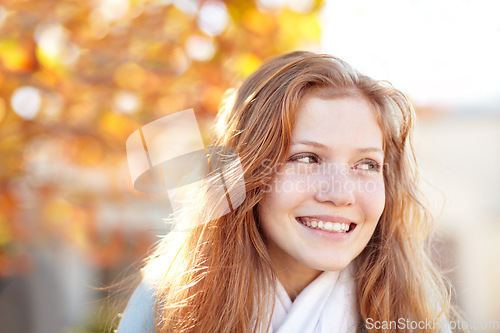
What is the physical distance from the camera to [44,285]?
7.22 metres

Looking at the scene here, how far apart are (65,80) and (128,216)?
16.2 feet

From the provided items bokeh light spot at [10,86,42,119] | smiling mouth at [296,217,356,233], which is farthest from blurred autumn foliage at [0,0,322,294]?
smiling mouth at [296,217,356,233]

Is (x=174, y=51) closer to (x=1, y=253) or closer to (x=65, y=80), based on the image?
(x=65, y=80)

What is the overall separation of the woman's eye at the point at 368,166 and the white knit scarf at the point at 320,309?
0.44 meters

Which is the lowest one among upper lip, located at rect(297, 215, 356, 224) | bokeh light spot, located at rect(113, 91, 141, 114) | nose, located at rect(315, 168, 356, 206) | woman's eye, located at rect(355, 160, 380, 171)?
upper lip, located at rect(297, 215, 356, 224)

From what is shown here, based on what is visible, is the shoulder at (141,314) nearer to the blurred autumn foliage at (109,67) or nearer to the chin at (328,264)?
the chin at (328,264)

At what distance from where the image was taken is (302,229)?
1772mm

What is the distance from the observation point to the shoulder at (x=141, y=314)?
193 centimetres

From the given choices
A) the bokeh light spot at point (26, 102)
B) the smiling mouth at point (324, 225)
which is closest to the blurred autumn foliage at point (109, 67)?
the bokeh light spot at point (26, 102)

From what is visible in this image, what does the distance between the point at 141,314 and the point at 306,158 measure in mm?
892

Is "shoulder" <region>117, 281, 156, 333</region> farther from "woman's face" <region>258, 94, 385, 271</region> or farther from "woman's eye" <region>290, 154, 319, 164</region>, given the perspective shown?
"woman's eye" <region>290, 154, 319, 164</region>

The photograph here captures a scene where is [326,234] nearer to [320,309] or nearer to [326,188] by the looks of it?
[326,188]

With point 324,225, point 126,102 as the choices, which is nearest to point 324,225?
point 324,225

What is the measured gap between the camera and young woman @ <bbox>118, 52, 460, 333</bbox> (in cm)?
177
